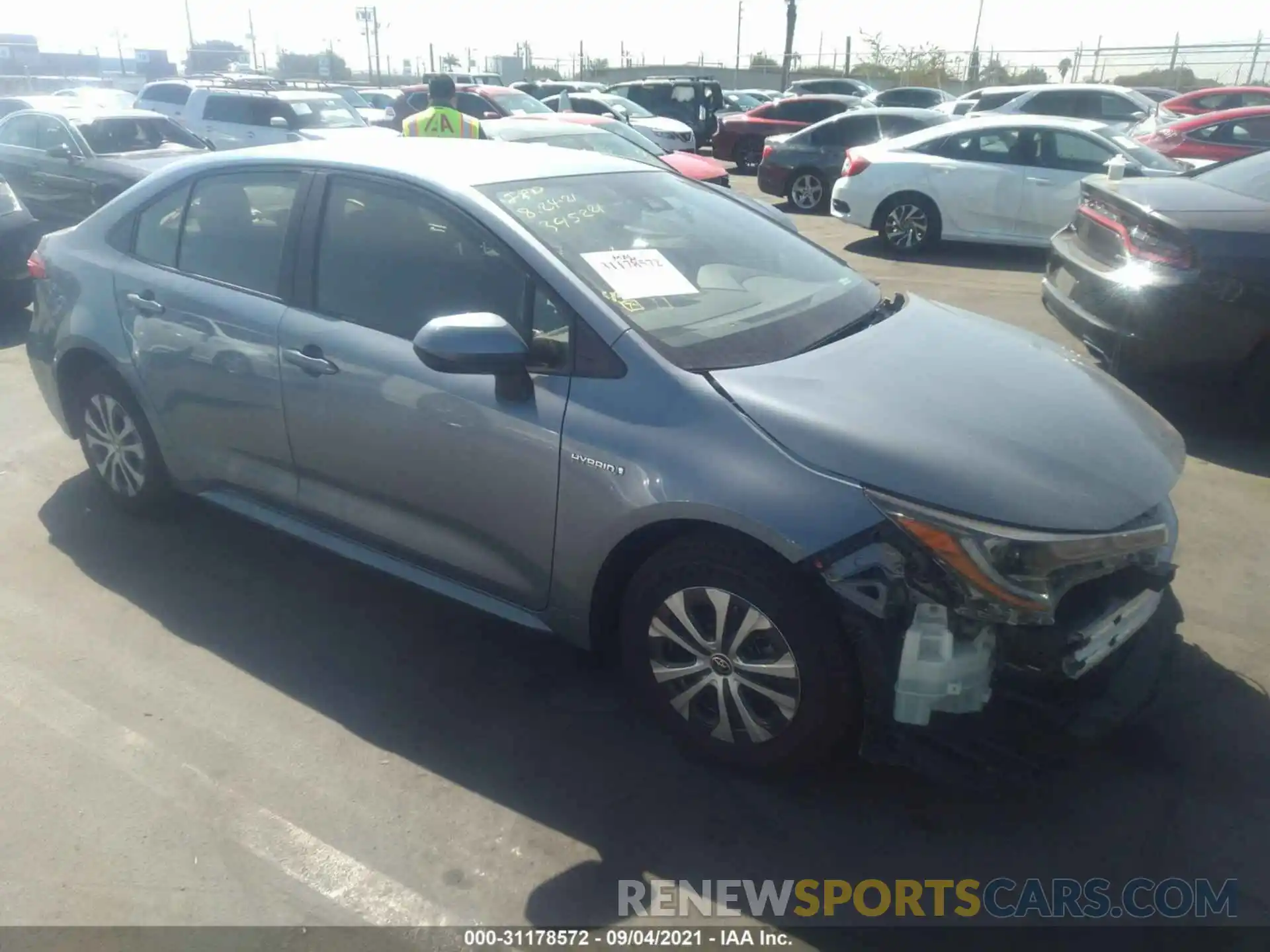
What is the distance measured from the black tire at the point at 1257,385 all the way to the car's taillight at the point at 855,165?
653cm

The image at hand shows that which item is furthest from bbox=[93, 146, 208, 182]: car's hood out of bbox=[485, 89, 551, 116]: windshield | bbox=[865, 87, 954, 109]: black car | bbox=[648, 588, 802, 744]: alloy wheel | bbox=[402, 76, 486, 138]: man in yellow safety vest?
bbox=[865, 87, 954, 109]: black car

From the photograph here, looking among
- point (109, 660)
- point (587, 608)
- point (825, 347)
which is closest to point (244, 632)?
point (109, 660)

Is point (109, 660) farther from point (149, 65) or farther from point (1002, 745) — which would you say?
point (149, 65)

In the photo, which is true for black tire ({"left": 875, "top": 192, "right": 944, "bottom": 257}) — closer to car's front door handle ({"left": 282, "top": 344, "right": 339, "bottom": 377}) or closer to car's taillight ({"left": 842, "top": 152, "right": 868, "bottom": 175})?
car's taillight ({"left": 842, "top": 152, "right": 868, "bottom": 175})

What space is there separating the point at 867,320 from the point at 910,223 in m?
8.14

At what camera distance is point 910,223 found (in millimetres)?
11094

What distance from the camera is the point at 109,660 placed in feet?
11.8

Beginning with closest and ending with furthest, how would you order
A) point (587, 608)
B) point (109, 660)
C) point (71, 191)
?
point (587, 608) → point (109, 660) → point (71, 191)

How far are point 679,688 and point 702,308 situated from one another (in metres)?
1.19

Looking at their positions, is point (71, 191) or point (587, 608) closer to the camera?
point (587, 608)

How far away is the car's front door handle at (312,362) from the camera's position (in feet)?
11.3

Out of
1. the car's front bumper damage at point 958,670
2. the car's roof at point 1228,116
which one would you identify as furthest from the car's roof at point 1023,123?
the car's front bumper damage at point 958,670

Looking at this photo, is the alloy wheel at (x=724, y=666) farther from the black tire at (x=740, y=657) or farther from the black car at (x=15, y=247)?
the black car at (x=15, y=247)

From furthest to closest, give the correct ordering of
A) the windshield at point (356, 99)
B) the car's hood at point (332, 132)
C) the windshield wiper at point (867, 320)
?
the windshield at point (356, 99) < the car's hood at point (332, 132) < the windshield wiper at point (867, 320)
